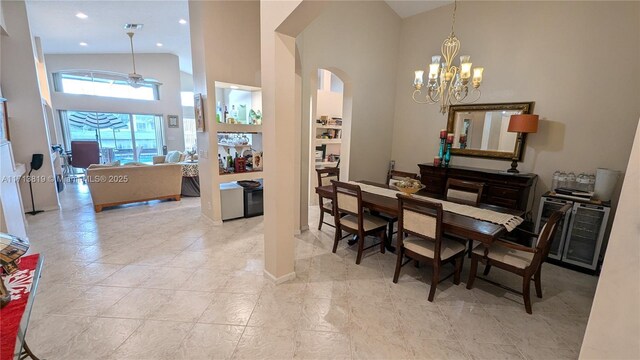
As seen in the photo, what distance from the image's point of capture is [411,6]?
170 inches

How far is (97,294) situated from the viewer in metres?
2.32

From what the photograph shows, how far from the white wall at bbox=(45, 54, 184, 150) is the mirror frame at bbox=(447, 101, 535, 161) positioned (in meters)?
8.08

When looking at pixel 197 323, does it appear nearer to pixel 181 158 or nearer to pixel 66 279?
A: pixel 66 279

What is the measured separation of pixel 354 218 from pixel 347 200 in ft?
0.99

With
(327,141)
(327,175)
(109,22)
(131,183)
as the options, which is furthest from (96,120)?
(327,175)

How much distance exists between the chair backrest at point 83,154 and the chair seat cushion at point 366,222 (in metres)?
7.53

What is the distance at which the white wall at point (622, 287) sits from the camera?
39.3 inches

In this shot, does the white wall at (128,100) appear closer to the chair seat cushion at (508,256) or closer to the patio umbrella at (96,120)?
the patio umbrella at (96,120)

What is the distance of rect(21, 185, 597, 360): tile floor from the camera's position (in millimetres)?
1814

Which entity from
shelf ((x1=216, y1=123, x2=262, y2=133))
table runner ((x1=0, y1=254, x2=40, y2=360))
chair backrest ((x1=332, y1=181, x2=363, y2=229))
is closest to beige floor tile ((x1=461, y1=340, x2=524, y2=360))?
chair backrest ((x1=332, y1=181, x2=363, y2=229))

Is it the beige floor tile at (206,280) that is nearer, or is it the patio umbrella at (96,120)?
the beige floor tile at (206,280)

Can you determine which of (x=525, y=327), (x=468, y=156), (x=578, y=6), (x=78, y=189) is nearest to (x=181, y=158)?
(x=78, y=189)

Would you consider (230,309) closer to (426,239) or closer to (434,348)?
(434,348)

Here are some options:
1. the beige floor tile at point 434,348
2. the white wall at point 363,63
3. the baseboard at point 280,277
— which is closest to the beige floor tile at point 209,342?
the baseboard at point 280,277
